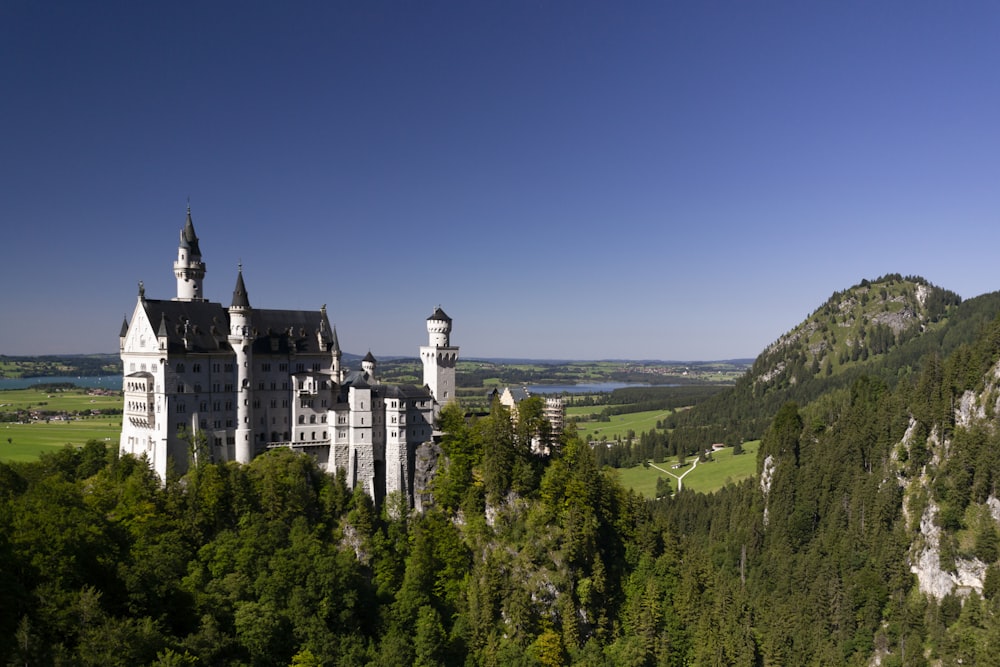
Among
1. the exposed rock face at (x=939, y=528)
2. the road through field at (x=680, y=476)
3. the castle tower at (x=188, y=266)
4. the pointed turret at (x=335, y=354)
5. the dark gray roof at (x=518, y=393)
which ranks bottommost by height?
the road through field at (x=680, y=476)

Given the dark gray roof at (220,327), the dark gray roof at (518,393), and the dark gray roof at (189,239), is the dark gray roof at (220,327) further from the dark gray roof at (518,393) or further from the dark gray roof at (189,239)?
the dark gray roof at (518,393)

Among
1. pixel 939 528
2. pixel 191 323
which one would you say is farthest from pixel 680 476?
pixel 191 323

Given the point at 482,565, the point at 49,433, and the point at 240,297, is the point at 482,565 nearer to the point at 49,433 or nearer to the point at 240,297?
the point at 240,297

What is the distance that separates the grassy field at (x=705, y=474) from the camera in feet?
Answer: 552

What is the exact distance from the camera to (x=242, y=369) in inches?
2992

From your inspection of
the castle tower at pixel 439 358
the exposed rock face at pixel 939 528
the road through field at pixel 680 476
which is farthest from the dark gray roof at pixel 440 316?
the road through field at pixel 680 476

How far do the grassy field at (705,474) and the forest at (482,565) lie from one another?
49.8m

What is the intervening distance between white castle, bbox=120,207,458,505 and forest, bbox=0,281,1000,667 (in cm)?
312

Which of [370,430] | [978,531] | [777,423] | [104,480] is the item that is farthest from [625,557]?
[777,423]

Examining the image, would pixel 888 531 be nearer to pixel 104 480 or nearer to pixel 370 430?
pixel 370 430

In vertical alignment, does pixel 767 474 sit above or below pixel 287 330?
below

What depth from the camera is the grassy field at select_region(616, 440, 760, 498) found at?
168 metres

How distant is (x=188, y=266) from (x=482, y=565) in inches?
1901

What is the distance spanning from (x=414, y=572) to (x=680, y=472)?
12761cm
